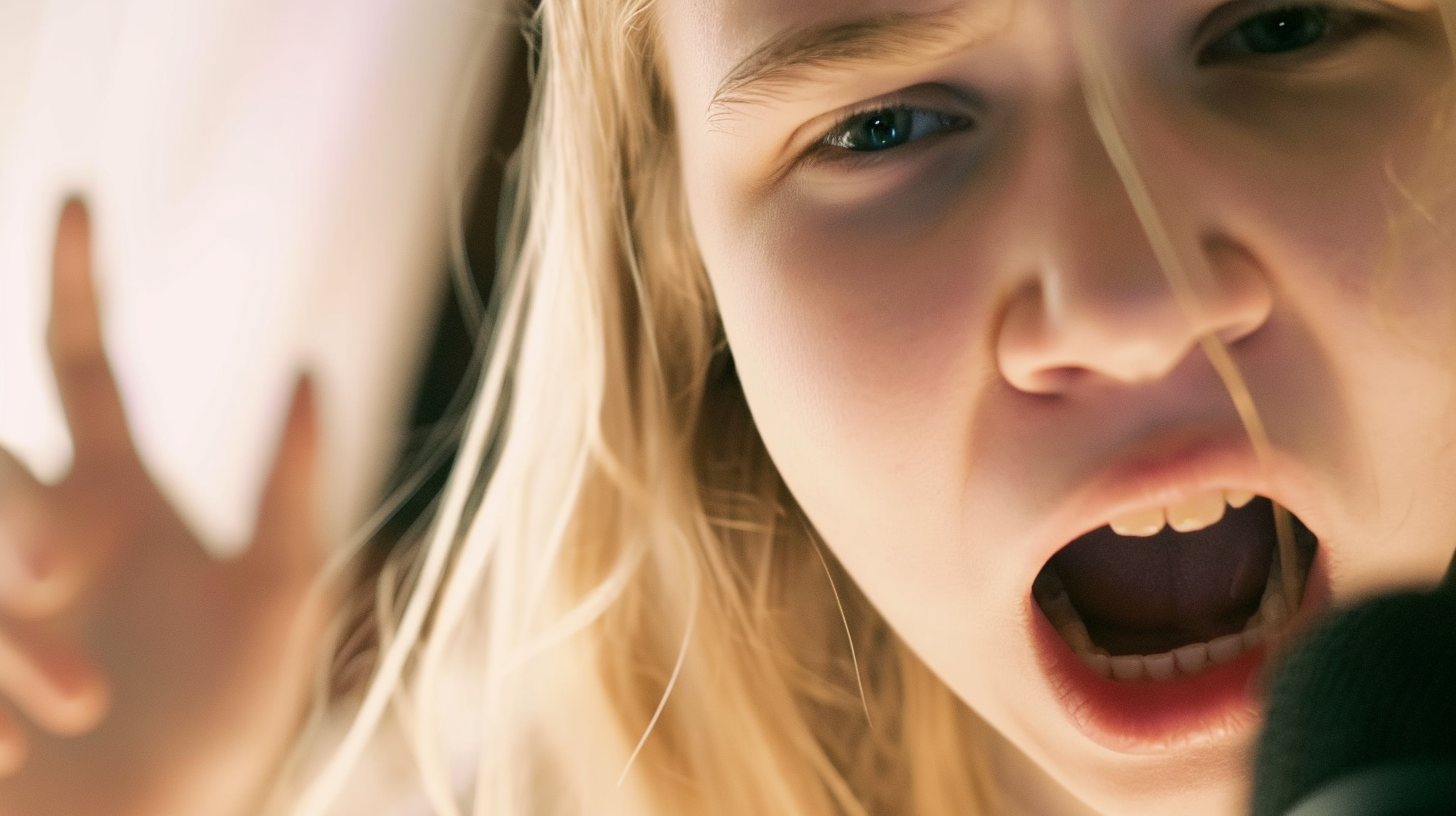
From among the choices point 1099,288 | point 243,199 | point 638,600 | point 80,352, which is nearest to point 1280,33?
point 1099,288

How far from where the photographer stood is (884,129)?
0.68 m

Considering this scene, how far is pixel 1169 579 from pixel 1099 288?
10.7 inches

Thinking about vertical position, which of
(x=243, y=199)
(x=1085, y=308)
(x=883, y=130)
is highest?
(x=243, y=199)

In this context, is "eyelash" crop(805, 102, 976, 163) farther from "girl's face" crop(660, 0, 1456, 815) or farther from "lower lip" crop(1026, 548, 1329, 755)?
"lower lip" crop(1026, 548, 1329, 755)

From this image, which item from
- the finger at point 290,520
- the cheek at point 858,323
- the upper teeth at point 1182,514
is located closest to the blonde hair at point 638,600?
the finger at point 290,520

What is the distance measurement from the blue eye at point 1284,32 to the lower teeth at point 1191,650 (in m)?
0.28

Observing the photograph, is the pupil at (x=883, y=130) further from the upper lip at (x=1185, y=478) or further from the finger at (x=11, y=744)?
the finger at (x=11, y=744)

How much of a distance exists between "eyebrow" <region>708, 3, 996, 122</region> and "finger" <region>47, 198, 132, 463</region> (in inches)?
21.7

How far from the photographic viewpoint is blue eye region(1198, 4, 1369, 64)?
0.59m

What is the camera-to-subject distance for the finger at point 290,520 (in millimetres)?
1022

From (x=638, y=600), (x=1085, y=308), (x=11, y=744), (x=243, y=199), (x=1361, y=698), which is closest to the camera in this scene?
(x=1361, y=698)

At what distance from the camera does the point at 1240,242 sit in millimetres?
555

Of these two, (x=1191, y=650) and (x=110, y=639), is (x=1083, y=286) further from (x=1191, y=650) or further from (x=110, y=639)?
(x=110, y=639)

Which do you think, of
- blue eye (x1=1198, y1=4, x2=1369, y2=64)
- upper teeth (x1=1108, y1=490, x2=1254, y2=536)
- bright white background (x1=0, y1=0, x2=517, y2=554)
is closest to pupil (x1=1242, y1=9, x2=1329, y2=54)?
blue eye (x1=1198, y1=4, x2=1369, y2=64)
